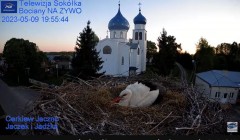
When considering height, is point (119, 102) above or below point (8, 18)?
below

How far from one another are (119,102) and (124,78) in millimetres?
534

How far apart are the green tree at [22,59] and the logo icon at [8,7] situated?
192mm

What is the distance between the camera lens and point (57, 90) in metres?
2.20

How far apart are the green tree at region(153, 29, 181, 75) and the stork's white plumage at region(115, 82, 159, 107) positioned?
21 centimetres

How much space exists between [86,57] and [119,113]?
0.54 m

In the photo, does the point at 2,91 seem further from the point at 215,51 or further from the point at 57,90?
the point at 215,51

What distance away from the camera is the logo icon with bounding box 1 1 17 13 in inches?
73.6

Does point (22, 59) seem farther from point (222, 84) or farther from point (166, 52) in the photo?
point (222, 84)

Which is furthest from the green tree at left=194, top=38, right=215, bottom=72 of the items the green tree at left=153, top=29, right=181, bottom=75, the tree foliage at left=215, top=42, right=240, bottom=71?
the green tree at left=153, top=29, right=181, bottom=75

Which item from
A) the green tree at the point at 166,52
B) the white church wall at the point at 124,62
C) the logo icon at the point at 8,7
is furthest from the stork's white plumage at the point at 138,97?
the logo icon at the point at 8,7

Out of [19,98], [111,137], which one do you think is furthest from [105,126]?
[19,98]

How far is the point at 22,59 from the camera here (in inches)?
81.7

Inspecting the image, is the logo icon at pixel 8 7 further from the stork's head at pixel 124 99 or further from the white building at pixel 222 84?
the white building at pixel 222 84

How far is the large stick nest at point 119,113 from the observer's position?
1.76 meters
